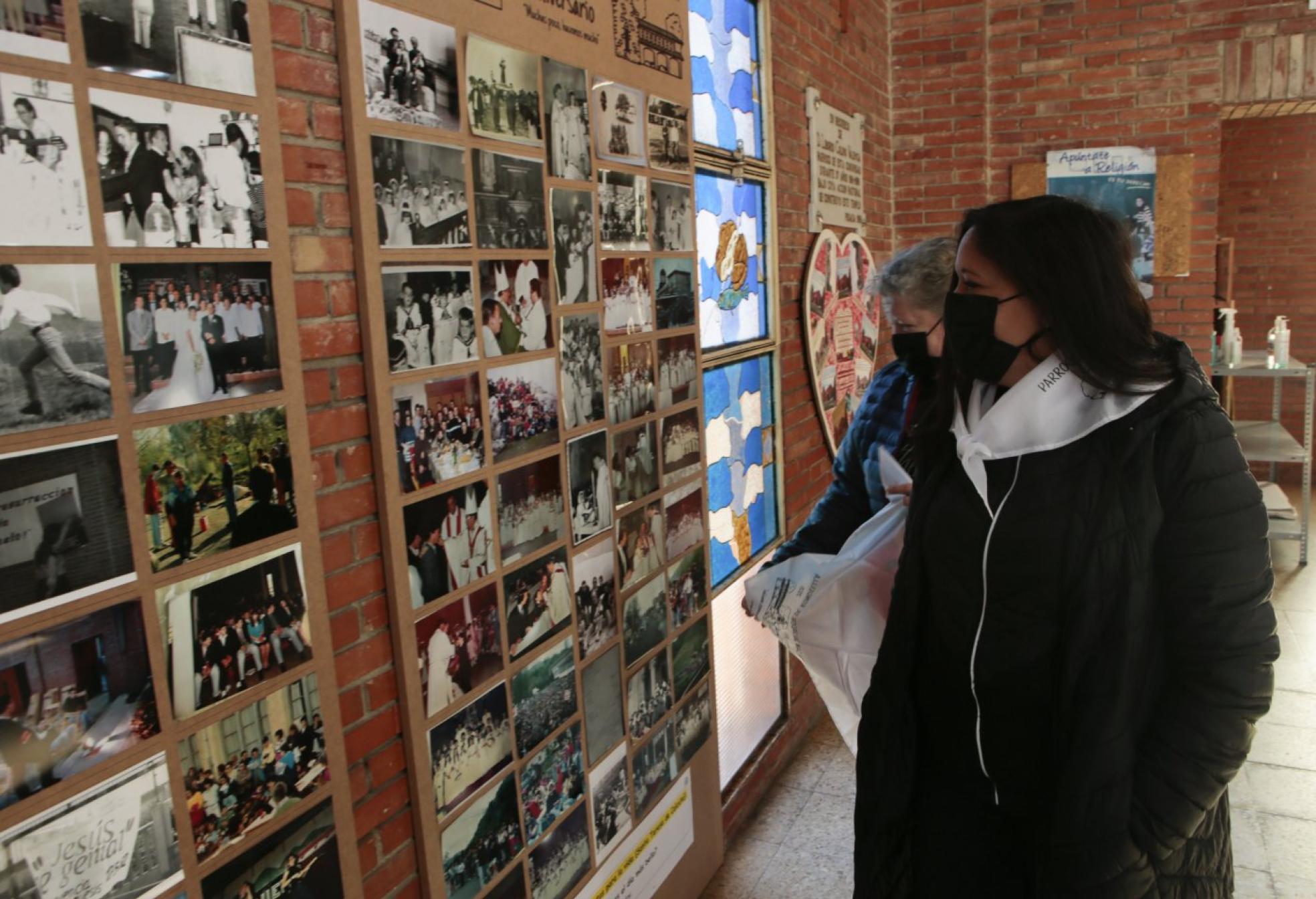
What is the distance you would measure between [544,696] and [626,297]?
36.4 inches

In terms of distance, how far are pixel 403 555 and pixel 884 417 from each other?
1.24m

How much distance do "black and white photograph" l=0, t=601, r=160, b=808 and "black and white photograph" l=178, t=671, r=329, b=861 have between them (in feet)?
0.34

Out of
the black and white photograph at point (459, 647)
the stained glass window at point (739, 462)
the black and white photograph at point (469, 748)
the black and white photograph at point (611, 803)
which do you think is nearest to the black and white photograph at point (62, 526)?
the black and white photograph at point (459, 647)

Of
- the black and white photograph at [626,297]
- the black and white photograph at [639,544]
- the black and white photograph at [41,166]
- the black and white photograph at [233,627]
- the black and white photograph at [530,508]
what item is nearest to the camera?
the black and white photograph at [41,166]

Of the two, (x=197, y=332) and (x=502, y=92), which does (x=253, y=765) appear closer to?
(x=197, y=332)

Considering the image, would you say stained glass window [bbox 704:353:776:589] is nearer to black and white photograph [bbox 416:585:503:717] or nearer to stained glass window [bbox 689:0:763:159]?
stained glass window [bbox 689:0:763:159]

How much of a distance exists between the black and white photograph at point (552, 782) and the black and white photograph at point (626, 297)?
91 cm

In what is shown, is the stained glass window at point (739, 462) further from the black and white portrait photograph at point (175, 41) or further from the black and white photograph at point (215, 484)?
the black and white portrait photograph at point (175, 41)

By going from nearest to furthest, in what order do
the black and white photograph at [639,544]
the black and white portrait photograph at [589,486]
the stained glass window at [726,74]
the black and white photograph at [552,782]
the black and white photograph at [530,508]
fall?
the black and white photograph at [530,508] → the black and white photograph at [552,782] → the black and white portrait photograph at [589,486] → the black and white photograph at [639,544] → the stained glass window at [726,74]

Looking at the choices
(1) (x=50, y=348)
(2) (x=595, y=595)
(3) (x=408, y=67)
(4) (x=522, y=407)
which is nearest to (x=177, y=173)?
(1) (x=50, y=348)

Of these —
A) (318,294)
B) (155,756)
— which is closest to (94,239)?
(318,294)

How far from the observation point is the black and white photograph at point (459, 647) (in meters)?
1.67

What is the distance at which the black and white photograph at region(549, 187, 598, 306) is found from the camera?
196cm

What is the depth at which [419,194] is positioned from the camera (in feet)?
5.25
